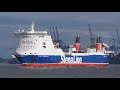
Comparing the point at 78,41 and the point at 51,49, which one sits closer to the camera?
the point at 51,49

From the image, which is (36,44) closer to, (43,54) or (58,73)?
(43,54)

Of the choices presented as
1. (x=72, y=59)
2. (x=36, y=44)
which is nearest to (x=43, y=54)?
(x=36, y=44)

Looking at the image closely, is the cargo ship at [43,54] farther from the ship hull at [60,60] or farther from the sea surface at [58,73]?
the sea surface at [58,73]

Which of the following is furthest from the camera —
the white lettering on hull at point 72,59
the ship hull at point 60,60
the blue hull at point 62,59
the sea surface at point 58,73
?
the white lettering on hull at point 72,59

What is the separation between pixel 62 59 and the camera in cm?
4397

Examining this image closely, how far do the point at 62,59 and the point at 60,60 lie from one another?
1.36ft

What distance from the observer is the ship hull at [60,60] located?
42625 millimetres

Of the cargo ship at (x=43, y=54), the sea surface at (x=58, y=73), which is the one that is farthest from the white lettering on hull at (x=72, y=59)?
the sea surface at (x=58, y=73)

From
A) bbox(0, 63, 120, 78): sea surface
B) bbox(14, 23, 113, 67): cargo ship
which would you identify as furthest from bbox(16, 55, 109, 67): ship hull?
bbox(0, 63, 120, 78): sea surface

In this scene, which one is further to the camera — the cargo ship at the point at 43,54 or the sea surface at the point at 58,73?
the cargo ship at the point at 43,54
